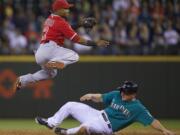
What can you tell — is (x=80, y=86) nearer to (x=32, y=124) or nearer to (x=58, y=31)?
(x=32, y=124)

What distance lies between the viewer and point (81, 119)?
41.1 ft

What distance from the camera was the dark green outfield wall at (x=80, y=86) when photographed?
18.9 m

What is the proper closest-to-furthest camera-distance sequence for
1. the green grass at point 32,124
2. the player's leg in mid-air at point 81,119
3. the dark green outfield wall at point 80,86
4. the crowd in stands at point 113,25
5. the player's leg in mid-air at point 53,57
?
the player's leg in mid-air at point 81,119, the player's leg in mid-air at point 53,57, the green grass at point 32,124, the crowd in stands at point 113,25, the dark green outfield wall at point 80,86

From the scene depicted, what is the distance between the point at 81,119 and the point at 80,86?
21.0 feet

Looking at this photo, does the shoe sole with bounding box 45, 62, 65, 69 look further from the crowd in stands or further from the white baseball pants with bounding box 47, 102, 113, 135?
the crowd in stands

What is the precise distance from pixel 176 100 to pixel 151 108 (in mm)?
730

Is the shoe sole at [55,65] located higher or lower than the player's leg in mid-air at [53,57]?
lower

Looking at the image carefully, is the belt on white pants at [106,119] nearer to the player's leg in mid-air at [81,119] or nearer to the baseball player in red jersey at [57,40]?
the player's leg in mid-air at [81,119]

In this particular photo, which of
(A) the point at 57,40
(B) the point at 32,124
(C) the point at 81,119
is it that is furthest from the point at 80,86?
(C) the point at 81,119

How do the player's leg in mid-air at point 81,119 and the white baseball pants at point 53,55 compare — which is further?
the white baseball pants at point 53,55

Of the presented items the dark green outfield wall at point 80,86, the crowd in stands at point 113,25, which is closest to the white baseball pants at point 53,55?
the crowd in stands at point 113,25

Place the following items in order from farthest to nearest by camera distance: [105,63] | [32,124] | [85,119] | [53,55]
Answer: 1. [105,63]
2. [32,124]
3. [53,55]
4. [85,119]

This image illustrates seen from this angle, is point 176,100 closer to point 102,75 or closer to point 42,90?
point 102,75

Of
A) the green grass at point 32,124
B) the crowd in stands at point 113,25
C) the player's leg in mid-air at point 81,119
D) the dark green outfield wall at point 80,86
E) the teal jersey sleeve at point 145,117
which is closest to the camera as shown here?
the teal jersey sleeve at point 145,117
